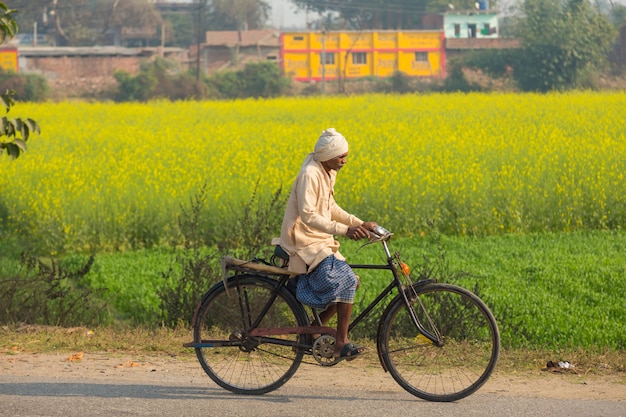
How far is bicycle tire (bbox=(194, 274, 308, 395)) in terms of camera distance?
6465 millimetres

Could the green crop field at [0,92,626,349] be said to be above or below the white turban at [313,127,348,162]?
below

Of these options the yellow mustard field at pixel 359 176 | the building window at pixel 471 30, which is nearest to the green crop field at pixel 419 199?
the yellow mustard field at pixel 359 176

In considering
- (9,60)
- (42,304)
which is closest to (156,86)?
(9,60)

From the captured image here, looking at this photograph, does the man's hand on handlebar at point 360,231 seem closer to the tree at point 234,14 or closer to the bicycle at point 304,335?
the bicycle at point 304,335

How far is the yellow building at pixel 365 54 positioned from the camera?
73.2 metres

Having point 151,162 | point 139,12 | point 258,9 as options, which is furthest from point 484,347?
point 258,9

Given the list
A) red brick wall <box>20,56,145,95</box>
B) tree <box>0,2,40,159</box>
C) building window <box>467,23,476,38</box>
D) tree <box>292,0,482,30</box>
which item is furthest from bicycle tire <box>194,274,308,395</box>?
tree <box>292,0,482,30</box>

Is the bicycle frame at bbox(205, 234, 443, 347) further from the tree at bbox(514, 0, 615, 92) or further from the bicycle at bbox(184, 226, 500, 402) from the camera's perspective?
the tree at bbox(514, 0, 615, 92)

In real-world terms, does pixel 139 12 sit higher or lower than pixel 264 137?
higher

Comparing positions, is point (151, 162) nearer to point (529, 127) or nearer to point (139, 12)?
point (529, 127)

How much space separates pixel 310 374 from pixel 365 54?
6824 cm

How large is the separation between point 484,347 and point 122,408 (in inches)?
88.4

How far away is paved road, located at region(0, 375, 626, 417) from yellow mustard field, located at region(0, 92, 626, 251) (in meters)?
6.78

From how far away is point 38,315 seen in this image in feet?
32.0
